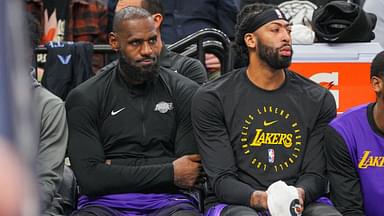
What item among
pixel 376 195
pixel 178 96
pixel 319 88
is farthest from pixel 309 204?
pixel 178 96

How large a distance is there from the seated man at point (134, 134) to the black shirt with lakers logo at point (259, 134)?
0.55ft

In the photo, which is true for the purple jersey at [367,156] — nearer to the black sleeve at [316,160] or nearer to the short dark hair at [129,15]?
the black sleeve at [316,160]

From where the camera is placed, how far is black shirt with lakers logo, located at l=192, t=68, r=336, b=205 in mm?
4418

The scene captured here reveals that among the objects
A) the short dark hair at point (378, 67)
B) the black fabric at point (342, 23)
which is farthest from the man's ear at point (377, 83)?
the black fabric at point (342, 23)

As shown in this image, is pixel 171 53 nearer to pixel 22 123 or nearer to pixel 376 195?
pixel 376 195

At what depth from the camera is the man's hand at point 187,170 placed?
14.8 feet

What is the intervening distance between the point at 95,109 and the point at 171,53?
3.10 feet

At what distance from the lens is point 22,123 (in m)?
0.70

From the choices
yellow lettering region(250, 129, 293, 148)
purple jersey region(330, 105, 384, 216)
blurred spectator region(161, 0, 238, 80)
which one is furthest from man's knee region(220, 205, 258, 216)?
blurred spectator region(161, 0, 238, 80)

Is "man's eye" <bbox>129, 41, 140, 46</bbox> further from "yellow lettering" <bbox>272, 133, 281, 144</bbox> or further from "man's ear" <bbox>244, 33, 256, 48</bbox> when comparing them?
"yellow lettering" <bbox>272, 133, 281, 144</bbox>

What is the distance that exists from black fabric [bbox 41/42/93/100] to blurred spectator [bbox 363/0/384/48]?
2.51 metres

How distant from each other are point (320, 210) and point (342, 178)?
0.99 feet

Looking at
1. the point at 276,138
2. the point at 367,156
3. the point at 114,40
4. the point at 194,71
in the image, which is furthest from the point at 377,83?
the point at 114,40

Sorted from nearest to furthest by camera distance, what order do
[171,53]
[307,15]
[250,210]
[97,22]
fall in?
[250,210], [171,53], [307,15], [97,22]
